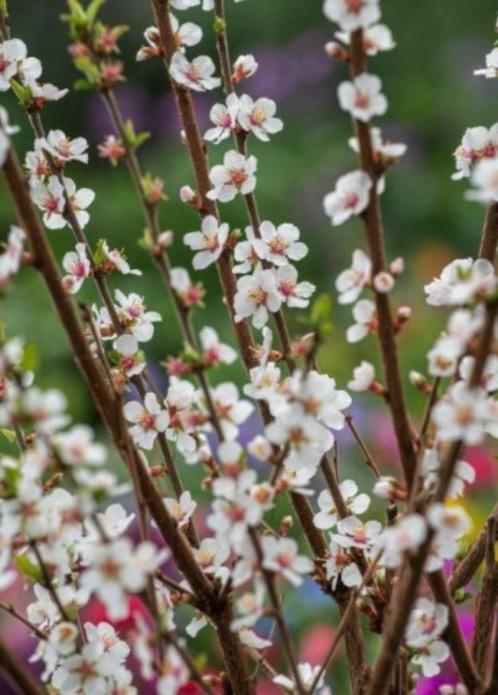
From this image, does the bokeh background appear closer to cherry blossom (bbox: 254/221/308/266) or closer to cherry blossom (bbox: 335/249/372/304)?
cherry blossom (bbox: 254/221/308/266)

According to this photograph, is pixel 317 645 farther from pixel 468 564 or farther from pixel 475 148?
pixel 475 148

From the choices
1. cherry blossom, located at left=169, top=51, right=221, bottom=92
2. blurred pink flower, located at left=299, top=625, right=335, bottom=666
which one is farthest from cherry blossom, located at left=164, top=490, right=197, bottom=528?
blurred pink flower, located at left=299, top=625, right=335, bottom=666

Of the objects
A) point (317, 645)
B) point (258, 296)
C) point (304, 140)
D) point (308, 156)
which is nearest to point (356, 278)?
point (258, 296)

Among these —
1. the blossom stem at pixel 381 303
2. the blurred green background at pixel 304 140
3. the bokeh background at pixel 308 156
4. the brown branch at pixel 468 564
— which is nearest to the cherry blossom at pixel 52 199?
the blossom stem at pixel 381 303

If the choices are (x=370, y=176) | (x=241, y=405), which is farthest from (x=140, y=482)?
(x=370, y=176)

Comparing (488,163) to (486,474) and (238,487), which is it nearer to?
(238,487)
